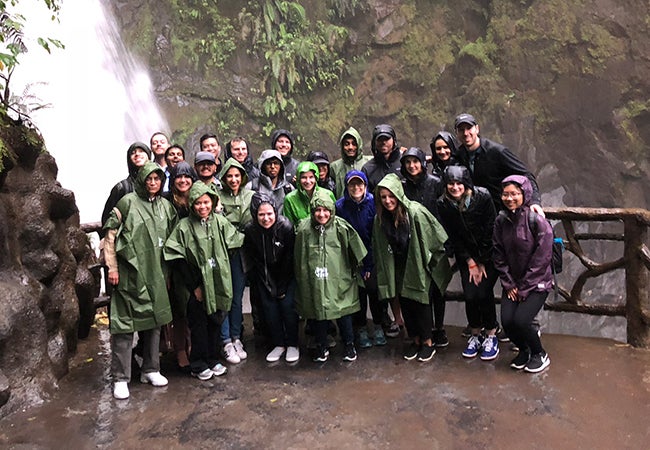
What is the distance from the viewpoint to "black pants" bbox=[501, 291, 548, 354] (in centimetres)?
427

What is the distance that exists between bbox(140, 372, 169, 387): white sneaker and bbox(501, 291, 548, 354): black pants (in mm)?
2768

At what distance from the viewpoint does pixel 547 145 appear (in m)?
13.6

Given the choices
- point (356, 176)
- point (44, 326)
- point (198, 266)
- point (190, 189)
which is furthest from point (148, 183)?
point (356, 176)

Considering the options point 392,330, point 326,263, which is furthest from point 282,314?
point 392,330

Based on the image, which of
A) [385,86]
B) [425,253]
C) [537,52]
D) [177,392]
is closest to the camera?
[177,392]

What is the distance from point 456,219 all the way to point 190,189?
218 cm

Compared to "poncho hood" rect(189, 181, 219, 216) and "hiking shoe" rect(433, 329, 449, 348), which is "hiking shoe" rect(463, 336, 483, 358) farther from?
"poncho hood" rect(189, 181, 219, 216)

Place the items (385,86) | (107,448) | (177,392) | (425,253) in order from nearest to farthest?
A: 1. (107,448)
2. (177,392)
3. (425,253)
4. (385,86)

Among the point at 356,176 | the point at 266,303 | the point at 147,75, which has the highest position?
the point at 147,75

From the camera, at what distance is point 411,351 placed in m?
4.85

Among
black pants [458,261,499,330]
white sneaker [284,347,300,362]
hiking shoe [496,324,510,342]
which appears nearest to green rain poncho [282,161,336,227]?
white sneaker [284,347,300,362]

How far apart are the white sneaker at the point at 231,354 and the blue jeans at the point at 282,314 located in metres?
0.38

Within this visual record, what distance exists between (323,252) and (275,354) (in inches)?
41.8

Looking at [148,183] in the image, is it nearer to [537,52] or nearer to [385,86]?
[385,86]
